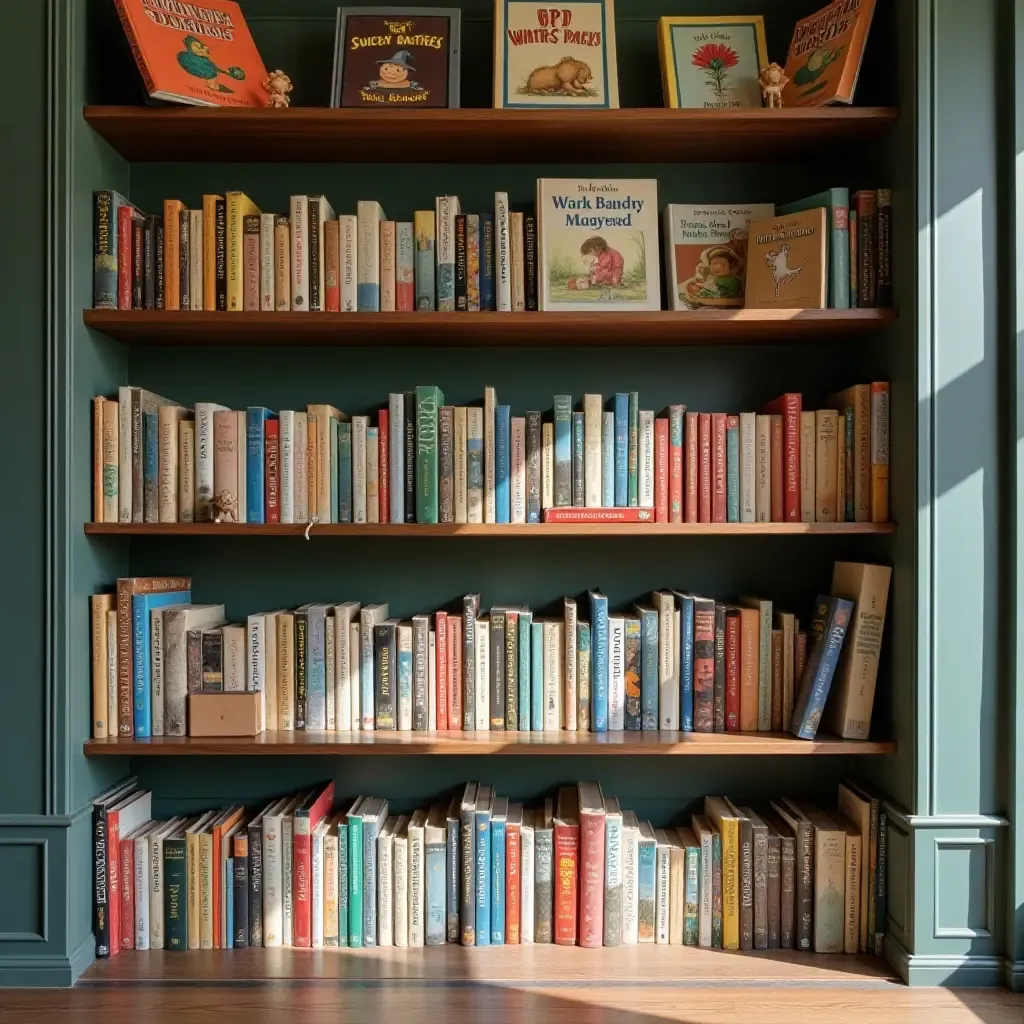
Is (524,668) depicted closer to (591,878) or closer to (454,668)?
(454,668)

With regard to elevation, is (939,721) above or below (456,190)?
below

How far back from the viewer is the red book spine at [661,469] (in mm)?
2006

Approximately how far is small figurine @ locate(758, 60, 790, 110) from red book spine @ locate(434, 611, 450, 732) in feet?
4.63

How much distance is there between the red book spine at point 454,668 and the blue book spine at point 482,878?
23cm

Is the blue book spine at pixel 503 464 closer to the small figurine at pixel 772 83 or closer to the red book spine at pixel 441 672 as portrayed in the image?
the red book spine at pixel 441 672

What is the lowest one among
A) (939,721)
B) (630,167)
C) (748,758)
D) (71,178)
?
(748,758)

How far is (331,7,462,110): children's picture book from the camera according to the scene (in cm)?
195

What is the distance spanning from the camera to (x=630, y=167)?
7.14ft

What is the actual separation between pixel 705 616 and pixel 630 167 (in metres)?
1.16

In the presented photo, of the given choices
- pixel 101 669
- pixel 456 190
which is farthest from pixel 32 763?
pixel 456 190

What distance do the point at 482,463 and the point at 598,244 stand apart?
0.59 meters

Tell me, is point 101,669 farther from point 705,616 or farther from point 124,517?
point 705,616

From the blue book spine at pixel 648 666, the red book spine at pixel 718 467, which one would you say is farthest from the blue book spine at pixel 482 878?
the red book spine at pixel 718 467

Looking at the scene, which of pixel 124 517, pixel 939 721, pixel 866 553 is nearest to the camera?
pixel 939 721
